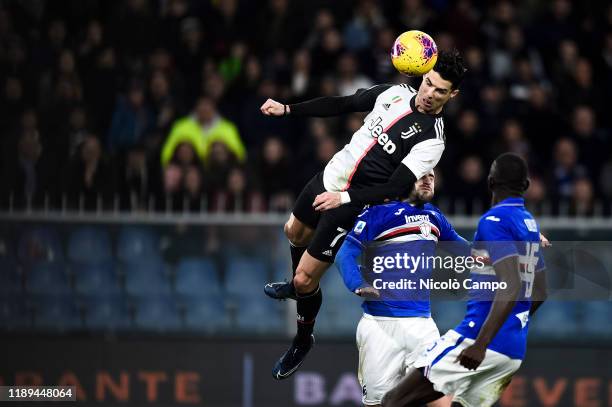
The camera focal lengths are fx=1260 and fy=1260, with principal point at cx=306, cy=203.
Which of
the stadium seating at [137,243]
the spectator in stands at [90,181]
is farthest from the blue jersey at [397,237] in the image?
the spectator in stands at [90,181]

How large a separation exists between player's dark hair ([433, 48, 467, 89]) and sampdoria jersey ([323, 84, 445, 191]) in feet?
1.11

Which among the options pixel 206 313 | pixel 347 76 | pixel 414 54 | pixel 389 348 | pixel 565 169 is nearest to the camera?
pixel 414 54

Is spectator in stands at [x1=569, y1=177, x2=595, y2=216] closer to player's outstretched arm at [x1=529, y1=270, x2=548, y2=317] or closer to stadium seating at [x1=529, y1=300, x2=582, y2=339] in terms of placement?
stadium seating at [x1=529, y1=300, x2=582, y2=339]

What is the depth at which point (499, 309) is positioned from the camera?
775 centimetres

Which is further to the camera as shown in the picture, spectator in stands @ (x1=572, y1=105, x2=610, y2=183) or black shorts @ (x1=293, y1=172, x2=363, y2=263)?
spectator in stands @ (x1=572, y1=105, x2=610, y2=183)

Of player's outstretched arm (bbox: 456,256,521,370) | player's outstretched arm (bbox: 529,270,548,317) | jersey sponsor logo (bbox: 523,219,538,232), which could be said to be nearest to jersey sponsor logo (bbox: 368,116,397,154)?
jersey sponsor logo (bbox: 523,219,538,232)

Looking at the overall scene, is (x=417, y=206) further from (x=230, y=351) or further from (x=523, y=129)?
(x=523, y=129)

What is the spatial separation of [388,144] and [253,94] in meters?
5.62

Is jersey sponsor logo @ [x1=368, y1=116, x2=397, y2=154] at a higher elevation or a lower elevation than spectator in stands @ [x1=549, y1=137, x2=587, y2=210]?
higher

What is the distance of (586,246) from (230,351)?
3.47 m

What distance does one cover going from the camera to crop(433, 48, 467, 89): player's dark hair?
319 inches

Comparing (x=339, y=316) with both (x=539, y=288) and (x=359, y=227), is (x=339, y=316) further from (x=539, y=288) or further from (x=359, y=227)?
(x=539, y=288)

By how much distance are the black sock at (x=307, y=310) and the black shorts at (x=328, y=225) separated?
511mm

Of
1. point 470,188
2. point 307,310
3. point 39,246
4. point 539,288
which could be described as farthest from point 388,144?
point 39,246
